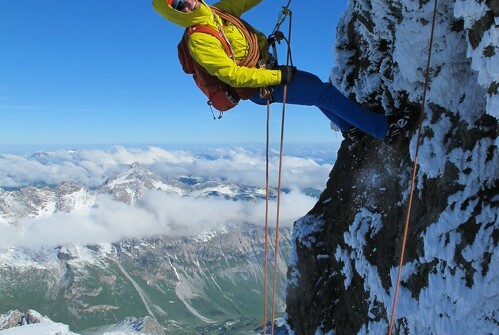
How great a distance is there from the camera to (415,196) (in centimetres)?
888

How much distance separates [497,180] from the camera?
272 inches

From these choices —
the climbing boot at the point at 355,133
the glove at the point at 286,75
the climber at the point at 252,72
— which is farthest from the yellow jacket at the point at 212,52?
the climbing boot at the point at 355,133

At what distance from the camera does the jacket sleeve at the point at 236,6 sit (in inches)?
358

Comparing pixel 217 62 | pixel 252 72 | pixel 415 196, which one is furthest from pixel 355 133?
pixel 217 62

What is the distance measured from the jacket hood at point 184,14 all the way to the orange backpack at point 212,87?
1.44 feet

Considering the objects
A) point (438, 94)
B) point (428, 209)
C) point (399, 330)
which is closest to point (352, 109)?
point (438, 94)

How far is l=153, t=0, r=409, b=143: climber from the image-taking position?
759cm

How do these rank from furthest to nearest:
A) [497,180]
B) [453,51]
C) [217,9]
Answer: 1. [217,9]
2. [453,51]
3. [497,180]

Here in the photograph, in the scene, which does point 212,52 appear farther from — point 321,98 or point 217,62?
point 321,98

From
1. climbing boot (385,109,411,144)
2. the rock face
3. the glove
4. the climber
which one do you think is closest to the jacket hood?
the climber

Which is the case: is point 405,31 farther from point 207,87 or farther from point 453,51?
point 207,87

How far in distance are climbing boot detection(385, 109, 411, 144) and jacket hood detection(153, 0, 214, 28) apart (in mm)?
4574

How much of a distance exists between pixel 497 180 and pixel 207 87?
18.1 ft

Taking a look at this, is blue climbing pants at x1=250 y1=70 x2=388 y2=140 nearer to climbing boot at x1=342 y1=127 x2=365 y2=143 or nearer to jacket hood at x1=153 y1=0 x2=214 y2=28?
climbing boot at x1=342 y1=127 x2=365 y2=143
